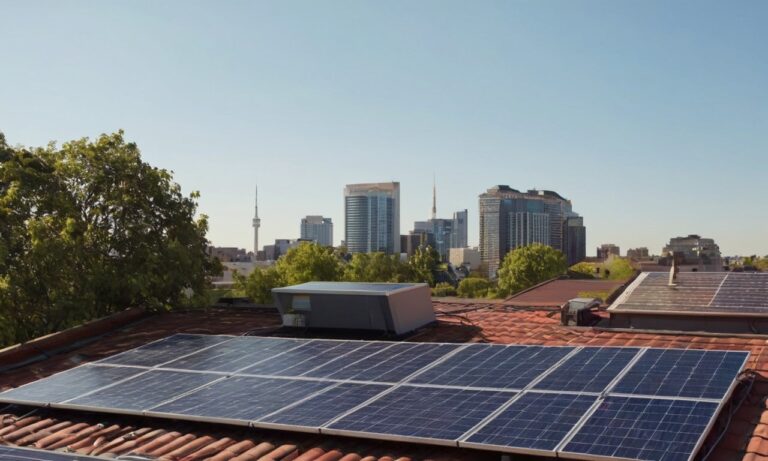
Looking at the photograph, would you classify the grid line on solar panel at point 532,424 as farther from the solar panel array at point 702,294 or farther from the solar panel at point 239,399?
the solar panel array at point 702,294

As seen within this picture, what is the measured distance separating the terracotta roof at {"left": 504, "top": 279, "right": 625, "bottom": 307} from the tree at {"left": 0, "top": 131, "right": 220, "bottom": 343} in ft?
37.5

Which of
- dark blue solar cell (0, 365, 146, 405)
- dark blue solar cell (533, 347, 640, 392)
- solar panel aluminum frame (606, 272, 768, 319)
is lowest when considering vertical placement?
dark blue solar cell (0, 365, 146, 405)

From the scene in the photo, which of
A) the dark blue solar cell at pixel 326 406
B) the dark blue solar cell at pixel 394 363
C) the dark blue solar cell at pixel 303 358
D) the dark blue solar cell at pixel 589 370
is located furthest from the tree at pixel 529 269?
the dark blue solar cell at pixel 326 406

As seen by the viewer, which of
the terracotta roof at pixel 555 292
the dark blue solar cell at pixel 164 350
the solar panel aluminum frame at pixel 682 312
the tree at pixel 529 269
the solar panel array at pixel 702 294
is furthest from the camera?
the tree at pixel 529 269

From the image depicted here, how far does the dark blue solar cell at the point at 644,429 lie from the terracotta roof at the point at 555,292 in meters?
13.7

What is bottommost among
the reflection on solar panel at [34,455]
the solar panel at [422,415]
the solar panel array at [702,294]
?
the reflection on solar panel at [34,455]

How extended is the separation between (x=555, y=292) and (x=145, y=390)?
19.3m

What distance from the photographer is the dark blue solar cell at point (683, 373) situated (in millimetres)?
9438

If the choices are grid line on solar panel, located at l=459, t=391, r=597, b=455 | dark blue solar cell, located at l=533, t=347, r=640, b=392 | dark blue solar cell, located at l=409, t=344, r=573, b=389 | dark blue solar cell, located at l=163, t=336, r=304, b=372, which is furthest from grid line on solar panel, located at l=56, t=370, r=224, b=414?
dark blue solar cell, located at l=533, t=347, r=640, b=392

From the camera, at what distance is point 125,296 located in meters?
21.6

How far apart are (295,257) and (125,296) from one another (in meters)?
40.7

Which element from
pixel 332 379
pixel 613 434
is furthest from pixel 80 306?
pixel 613 434

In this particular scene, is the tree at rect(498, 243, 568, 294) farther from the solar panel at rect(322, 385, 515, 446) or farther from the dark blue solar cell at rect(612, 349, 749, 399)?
the solar panel at rect(322, 385, 515, 446)

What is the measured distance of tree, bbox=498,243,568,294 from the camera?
8181 cm
